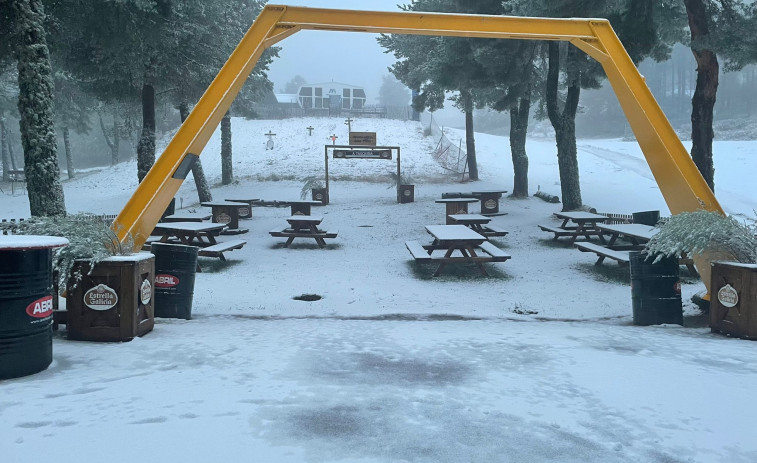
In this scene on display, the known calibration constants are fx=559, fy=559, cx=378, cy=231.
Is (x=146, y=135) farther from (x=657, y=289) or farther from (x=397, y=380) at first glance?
(x=397, y=380)

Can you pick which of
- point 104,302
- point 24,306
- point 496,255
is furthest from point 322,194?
point 24,306

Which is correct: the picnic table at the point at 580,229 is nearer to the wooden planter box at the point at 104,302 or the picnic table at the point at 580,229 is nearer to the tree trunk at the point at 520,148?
the tree trunk at the point at 520,148

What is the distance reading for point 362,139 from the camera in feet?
77.9

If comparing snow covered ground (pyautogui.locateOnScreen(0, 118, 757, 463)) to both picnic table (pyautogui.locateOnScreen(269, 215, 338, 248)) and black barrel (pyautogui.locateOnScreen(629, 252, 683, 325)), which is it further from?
picnic table (pyautogui.locateOnScreen(269, 215, 338, 248))

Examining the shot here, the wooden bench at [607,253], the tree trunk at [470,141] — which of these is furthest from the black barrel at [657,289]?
the tree trunk at [470,141]

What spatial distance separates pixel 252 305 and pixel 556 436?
574 centimetres

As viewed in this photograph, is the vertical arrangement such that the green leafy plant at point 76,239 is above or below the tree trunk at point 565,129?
below

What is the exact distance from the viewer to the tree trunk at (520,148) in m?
22.8

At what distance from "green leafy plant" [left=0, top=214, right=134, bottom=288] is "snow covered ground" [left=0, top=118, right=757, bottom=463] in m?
0.78

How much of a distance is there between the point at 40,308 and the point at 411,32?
19.2 ft

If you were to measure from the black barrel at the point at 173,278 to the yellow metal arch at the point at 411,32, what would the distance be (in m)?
0.34

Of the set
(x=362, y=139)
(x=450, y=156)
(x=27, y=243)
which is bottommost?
(x=27, y=243)

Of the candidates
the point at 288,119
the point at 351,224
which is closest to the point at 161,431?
the point at 351,224

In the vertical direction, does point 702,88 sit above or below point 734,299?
above
